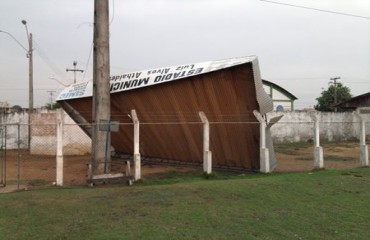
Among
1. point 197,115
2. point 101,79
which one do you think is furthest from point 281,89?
point 101,79

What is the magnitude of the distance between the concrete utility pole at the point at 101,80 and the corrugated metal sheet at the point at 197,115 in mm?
2260

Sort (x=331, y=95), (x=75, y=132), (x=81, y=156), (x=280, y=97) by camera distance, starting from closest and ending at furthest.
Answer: (x=81, y=156), (x=75, y=132), (x=280, y=97), (x=331, y=95)

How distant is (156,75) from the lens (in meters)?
15.8

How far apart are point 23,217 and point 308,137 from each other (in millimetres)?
29902

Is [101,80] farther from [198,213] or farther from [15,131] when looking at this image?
[15,131]

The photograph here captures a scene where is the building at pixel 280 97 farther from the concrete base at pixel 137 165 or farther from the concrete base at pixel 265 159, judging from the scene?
the concrete base at pixel 137 165

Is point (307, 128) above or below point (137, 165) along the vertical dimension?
above

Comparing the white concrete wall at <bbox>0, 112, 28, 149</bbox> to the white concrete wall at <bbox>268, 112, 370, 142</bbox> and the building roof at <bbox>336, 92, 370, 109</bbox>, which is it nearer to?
the white concrete wall at <bbox>268, 112, 370, 142</bbox>

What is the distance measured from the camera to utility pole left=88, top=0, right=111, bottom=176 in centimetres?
1407

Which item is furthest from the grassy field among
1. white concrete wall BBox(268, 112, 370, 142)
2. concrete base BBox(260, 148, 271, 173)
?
white concrete wall BBox(268, 112, 370, 142)

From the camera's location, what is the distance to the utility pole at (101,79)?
1407 centimetres

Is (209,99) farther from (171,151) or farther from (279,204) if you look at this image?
(279,204)

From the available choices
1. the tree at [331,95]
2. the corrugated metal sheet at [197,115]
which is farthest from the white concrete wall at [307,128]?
the tree at [331,95]

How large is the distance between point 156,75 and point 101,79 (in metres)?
2.33
